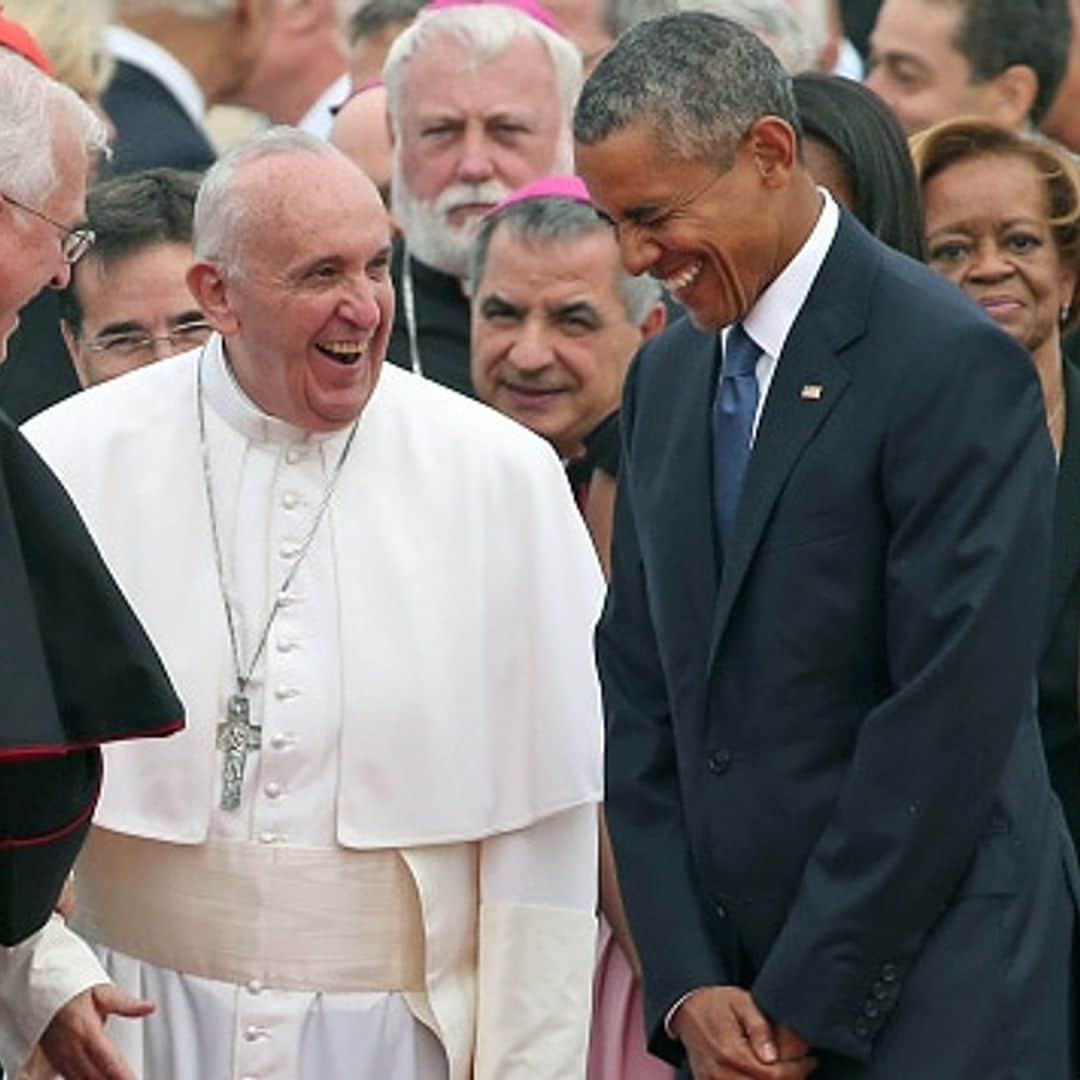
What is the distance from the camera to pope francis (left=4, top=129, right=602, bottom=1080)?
5.68 metres

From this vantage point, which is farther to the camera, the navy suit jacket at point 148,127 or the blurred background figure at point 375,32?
the blurred background figure at point 375,32

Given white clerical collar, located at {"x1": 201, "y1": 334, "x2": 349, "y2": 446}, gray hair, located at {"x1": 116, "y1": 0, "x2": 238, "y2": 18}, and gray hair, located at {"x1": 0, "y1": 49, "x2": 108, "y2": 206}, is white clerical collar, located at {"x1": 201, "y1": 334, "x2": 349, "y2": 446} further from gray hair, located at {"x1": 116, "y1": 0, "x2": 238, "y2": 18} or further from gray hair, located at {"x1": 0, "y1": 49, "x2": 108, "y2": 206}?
gray hair, located at {"x1": 116, "y1": 0, "x2": 238, "y2": 18}

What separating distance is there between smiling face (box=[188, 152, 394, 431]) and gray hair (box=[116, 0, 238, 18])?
11.2 ft

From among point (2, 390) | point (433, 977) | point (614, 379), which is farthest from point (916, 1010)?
point (2, 390)

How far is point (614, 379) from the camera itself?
6867 millimetres

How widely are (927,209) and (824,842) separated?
6.60ft

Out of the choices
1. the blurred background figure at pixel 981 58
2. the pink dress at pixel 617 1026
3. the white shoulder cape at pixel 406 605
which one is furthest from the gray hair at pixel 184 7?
the pink dress at pixel 617 1026

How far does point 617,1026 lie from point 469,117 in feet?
7.95

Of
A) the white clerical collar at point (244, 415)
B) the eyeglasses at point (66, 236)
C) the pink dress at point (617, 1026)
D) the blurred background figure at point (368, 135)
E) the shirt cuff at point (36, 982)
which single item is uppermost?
the eyeglasses at point (66, 236)

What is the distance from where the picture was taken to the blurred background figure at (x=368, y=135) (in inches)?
345

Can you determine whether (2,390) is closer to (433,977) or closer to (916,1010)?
(433,977)

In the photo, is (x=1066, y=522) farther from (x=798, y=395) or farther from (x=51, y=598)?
(x=51, y=598)

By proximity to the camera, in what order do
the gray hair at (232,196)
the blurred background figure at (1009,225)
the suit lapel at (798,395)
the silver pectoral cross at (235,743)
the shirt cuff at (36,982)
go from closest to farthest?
the suit lapel at (798,395)
the shirt cuff at (36,982)
the silver pectoral cross at (235,743)
the gray hair at (232,196)
the blurred background figure at (1009,225)

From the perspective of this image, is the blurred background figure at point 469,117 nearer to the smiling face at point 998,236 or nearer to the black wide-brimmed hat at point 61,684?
the smiling face at point 998,236
